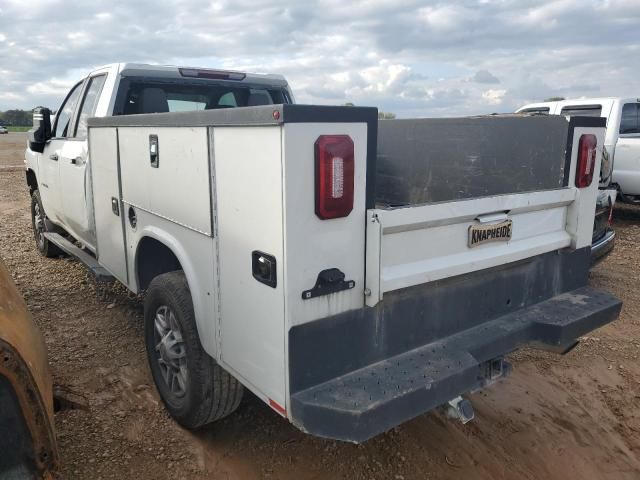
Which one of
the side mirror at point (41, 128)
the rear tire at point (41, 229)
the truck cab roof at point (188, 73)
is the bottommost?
the rear tire at point (41, 229)

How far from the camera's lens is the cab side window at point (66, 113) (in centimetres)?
531

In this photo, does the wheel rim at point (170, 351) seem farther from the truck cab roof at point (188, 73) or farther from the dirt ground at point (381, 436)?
the truck cab roof at point (188, 73)

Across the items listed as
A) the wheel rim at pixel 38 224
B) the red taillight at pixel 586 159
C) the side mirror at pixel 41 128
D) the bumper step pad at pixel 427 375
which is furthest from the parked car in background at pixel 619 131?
the wheel rim at pixel 38 224

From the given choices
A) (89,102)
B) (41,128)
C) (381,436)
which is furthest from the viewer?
(41,128)

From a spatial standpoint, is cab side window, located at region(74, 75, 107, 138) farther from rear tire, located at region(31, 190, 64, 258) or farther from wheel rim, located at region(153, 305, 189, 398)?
wheel rim, located at region(153, 305, 189, 398)

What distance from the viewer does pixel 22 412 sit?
1808 mm

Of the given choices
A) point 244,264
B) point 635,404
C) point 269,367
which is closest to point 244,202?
point 244,264

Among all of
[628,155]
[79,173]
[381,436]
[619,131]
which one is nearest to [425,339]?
[381,436]

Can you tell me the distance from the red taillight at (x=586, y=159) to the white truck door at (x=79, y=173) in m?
3.46

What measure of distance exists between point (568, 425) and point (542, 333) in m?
0.80

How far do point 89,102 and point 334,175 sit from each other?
3541mm

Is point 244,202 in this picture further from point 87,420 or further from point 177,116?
point 87,420

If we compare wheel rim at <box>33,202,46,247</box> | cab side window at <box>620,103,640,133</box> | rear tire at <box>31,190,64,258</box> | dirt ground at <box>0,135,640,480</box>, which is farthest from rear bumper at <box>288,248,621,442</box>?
cab side window at <box>620,103,640,133</box>

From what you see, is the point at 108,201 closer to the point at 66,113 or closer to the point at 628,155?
the point at 66,113
